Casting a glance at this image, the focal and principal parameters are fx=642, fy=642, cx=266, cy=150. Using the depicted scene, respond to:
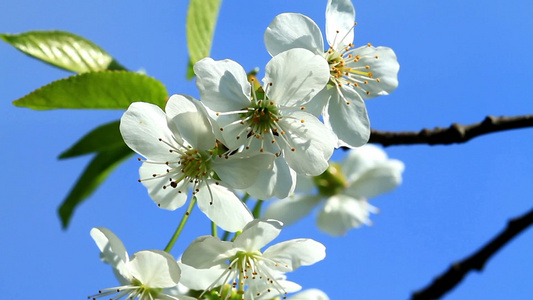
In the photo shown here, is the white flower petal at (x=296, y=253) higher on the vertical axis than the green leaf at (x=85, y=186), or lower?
lower

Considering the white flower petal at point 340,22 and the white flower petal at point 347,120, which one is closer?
the white flower petal at point 347,120

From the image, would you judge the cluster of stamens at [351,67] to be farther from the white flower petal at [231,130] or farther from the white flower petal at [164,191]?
the white flower petal at [164,191]

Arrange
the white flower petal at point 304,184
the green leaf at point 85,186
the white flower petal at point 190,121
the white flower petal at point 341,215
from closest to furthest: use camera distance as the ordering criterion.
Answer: the white flower petal at point 190,121, the green leaf at point 85,186, the white flower petal at point 304,184, the white flower petal at point 341,215

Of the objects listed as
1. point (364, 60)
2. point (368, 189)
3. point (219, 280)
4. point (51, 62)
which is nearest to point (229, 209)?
point (219, 280)

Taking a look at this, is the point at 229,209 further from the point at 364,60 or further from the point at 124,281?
the point at 364,60

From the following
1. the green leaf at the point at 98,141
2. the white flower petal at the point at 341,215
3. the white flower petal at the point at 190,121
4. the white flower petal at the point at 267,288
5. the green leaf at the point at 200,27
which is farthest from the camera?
the white flower petal at the point at 341,215

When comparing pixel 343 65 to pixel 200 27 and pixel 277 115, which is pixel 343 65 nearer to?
pixel 277 115

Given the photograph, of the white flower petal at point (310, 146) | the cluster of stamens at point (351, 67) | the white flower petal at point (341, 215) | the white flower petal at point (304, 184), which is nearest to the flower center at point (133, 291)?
the white flower petal at point (310, 146)

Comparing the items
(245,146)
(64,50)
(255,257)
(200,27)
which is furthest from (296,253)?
(64,50)

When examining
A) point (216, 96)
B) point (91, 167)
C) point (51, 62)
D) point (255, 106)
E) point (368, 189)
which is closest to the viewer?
point (216, 96)
